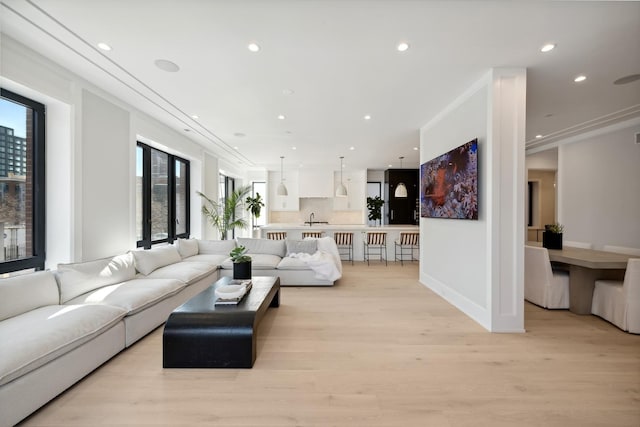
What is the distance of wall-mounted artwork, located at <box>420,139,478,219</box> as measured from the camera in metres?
3.25

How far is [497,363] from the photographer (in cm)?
235

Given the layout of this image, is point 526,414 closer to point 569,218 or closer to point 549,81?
point 549,81

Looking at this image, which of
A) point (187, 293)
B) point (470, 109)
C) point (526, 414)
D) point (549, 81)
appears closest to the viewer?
point (526, 414)

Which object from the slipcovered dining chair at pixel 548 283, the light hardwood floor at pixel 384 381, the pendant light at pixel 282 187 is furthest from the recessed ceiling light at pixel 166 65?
the slipcovered dining chair at pixel 548 283

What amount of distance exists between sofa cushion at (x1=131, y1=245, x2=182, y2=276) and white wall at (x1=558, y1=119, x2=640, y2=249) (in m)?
7.63

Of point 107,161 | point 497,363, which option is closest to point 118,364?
point 107,161

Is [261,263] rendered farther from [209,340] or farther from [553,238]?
[553,238]

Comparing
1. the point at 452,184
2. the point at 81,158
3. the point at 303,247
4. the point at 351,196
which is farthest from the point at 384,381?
the point at 351,196

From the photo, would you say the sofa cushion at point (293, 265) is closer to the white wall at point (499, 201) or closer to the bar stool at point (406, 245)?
Result: the white wall at point (499, 201)

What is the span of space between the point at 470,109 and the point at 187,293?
453 centimetres

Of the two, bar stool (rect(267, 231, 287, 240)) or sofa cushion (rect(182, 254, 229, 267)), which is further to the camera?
bar stool (rect(267, 231, 287, 240))

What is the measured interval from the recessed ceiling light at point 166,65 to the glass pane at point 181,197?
3.28m

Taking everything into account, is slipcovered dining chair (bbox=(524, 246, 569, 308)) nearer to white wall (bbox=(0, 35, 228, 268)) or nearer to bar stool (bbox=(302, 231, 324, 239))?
bar stool (bbox=(302, 231, 324, 239))

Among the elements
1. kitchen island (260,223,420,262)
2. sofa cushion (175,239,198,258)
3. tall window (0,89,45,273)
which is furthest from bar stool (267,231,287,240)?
tall window (0,89,45,273)
